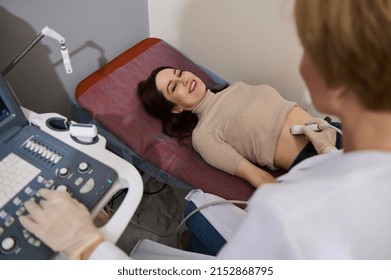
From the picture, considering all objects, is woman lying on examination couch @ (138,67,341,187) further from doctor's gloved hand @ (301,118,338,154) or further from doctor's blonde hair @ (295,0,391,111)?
doctor's blonde hair @ (295,0,391,111)

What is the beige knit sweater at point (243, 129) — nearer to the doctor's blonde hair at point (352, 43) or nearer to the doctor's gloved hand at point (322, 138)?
the doctor's gloved hand at point (322, 138)

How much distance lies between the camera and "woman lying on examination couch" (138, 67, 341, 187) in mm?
1322

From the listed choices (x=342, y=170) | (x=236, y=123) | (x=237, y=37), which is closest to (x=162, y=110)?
(x=236, y=123)

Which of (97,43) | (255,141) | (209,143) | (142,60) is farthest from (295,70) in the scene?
(97,43)

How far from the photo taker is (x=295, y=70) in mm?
1541

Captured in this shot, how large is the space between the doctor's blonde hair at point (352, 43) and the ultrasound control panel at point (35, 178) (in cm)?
56

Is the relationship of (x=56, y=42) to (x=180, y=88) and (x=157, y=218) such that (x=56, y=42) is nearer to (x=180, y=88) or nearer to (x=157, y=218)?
(x=180, y=88)

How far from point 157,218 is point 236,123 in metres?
0.70

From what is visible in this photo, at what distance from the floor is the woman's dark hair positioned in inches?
13.8

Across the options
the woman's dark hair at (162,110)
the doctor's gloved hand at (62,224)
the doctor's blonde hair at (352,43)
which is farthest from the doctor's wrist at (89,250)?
the woman's dark hair at (162,110)

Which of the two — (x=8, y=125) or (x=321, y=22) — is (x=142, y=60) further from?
(x=321, y=22)

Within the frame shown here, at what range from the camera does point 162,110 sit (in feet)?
5.11

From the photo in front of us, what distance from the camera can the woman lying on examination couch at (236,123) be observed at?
1.32 m

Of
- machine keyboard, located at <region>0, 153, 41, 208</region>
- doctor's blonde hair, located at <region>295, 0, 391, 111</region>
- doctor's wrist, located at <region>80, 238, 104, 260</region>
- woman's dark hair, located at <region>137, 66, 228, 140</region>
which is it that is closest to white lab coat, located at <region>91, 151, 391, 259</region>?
doctor's blonde hair, located at <region>295, 0, 391, 111</region>
